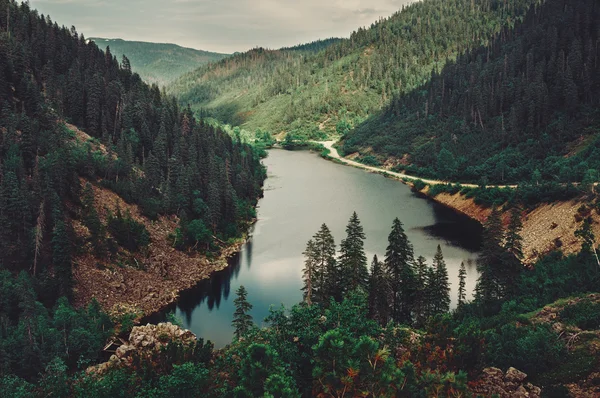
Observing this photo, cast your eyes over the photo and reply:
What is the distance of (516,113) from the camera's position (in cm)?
11981

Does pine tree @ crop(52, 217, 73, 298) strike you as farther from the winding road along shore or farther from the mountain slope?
the winding road along shore

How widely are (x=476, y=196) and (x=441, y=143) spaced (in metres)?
42.6

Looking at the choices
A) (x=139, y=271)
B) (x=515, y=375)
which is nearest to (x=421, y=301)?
(x=515, y=375)

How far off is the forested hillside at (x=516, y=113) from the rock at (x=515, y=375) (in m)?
59.8

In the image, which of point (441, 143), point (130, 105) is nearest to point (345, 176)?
point (441, 143)

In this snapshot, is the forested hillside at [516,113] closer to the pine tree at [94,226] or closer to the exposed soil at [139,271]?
the exposed soil at [139,271]

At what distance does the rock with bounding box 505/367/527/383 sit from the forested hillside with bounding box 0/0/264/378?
36.2 m

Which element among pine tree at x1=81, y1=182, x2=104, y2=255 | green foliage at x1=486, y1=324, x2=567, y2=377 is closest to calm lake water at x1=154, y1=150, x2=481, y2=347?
pine tree at x1=81, y1=182, x2=104, y2=255

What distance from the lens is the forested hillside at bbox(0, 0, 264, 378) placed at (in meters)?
45.8

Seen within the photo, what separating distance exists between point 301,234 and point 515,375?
5888 cm

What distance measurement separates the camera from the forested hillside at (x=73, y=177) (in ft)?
150

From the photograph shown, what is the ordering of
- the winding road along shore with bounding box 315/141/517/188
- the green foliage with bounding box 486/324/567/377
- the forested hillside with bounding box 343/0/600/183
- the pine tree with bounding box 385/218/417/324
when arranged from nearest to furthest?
the green foliage with bounding box 486/324/567/377
the pine tree with bounding box 385/218/417/324
the forested hillside with bounding box 343/0/600/183
the winding road along shore with bounding box 315/141/517/188

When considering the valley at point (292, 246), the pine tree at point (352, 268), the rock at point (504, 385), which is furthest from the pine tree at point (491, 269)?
the rock at point (504, 385)

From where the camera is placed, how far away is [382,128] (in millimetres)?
183000
